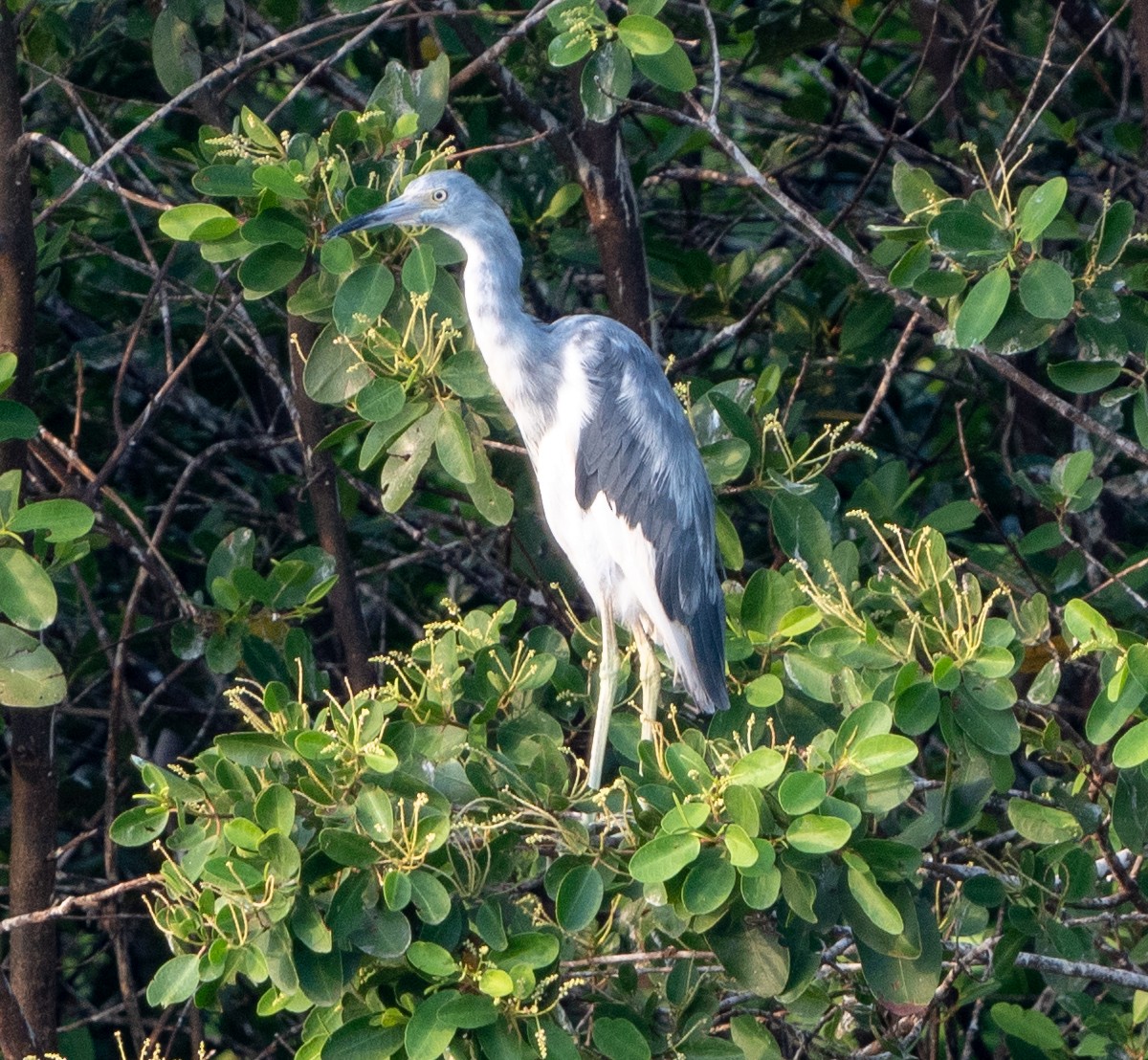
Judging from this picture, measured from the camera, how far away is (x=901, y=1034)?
3057mm

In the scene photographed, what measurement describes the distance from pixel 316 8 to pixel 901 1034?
10.6ft

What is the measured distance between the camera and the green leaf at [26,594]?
2.90 m

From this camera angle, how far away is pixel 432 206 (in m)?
3.50

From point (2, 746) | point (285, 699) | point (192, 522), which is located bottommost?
point (2, 746)

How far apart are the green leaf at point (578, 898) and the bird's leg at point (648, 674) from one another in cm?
77

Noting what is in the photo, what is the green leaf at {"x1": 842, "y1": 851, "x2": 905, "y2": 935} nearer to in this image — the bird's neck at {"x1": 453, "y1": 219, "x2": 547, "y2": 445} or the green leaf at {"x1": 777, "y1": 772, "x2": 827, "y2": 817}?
the green leaf at {"x1": 777, "y1": 772, "x2": 827, "y2": 817}

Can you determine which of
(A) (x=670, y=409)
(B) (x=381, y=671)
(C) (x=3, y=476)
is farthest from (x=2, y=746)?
(A) (x=670, y=409)

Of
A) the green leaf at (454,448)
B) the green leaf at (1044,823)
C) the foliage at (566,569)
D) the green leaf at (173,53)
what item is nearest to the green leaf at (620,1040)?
the foliage at (566,569)

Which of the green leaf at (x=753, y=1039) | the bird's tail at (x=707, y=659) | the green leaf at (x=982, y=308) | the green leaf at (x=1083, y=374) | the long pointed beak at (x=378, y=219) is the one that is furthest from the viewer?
the bird's tail at (x=707, y=659)

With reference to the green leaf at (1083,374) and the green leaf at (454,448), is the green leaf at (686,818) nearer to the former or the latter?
the green leaf at (454,448)

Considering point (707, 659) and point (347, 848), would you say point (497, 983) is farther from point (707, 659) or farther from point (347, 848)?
point (707, 659)

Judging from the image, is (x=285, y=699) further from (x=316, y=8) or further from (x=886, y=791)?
(x=316, y=8)

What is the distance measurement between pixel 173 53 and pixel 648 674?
1.72m

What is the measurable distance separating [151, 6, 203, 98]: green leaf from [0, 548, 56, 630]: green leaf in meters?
1.22
